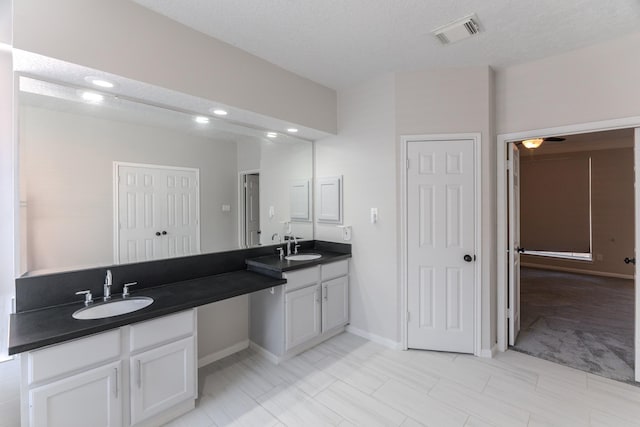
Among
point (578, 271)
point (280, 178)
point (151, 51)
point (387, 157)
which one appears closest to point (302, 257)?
point (280, 178)

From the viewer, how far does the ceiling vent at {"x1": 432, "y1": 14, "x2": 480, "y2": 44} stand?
2.09 m

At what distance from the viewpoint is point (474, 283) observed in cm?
280

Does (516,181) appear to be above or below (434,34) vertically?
below

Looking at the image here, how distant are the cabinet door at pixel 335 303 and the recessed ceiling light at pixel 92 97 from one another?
241 cm

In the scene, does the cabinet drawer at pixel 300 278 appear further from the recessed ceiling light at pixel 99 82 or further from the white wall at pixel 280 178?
the recessed ceiling light at pixel 99 82

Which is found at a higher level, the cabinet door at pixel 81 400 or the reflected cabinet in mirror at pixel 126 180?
the reflected cabinet in mirror at pixel 126 180

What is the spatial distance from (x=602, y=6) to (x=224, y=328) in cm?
384

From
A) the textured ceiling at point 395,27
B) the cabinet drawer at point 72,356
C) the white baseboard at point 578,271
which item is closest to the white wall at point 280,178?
the textured ceiling at point 395,27

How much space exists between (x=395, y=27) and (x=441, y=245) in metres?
1.92

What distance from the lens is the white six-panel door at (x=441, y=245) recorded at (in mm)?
2807

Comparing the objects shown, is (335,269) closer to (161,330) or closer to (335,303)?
(335,303)

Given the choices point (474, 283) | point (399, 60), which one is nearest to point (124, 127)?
point (399, 60)

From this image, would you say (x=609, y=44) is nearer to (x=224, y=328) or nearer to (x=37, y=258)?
(x=224, y=328)

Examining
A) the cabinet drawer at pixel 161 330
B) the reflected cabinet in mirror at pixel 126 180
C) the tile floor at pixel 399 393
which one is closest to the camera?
the cabinet drawer at pixel 161 330
